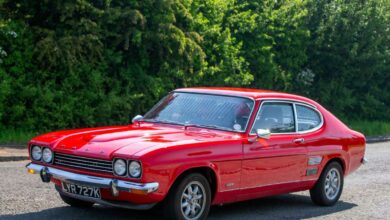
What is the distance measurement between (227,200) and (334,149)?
2387 mm

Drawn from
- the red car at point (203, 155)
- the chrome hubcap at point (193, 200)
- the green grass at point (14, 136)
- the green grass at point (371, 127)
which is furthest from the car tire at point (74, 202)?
the green grass at point (371, 127)

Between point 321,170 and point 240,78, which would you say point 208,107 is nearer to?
point 321,170

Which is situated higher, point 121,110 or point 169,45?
point 169,45

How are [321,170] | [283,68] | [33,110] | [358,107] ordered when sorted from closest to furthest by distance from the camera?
[321,170] → [33,110] → [283,68] → [358,107]

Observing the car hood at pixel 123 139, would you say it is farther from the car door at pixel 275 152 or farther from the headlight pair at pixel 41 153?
the car door at pixel 275 152

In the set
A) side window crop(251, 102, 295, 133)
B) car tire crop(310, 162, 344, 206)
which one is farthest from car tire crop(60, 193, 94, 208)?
car tire crop(310, 162, 344, 206)

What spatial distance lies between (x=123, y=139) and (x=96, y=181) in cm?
66

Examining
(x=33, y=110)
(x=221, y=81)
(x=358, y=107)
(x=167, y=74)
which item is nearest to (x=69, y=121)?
(x=33, y=110)

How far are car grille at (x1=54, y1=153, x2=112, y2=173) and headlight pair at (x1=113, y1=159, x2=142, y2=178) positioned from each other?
0.30 feet

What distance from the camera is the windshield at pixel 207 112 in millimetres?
9172

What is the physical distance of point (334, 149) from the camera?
408 inches

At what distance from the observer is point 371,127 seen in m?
27.4

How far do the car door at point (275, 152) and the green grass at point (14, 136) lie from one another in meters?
9.56

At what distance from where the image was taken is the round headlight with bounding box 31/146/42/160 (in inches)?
340
